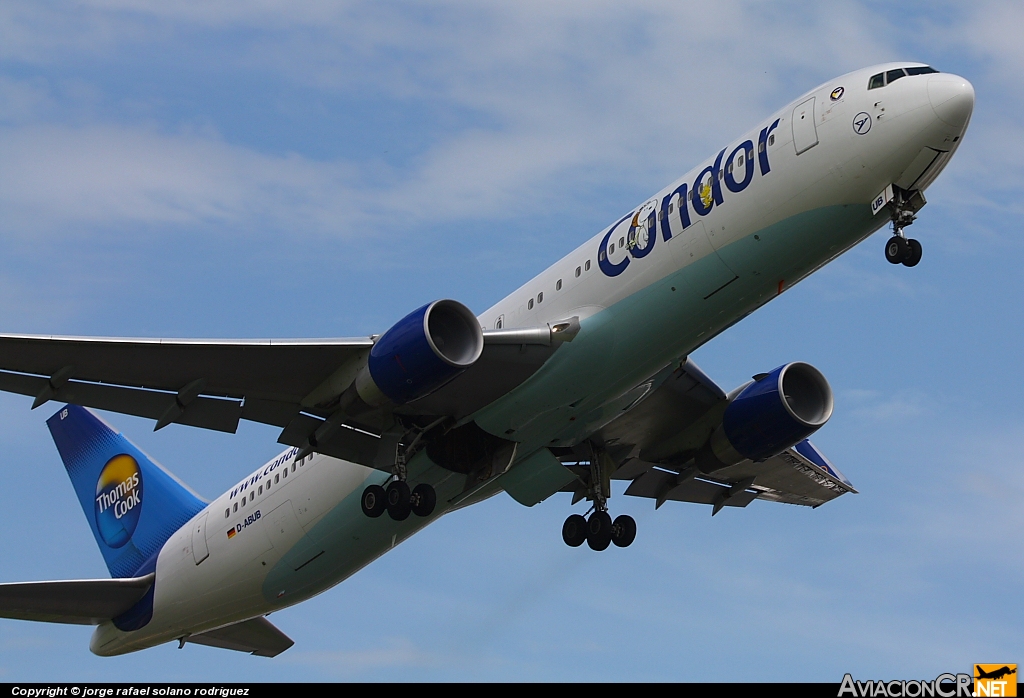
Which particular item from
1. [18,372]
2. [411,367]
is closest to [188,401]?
[18,372]

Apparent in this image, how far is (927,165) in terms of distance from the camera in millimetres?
19984

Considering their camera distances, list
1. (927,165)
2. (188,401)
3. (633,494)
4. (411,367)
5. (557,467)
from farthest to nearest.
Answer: (633,494)
(557,467)
(188,401)
(411,367)
(927,165)

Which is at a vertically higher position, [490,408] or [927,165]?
[927,165]

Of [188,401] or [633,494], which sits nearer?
[188,401]

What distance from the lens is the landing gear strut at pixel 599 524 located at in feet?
90.6

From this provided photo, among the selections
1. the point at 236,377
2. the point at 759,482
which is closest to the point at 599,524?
the point at 759,482

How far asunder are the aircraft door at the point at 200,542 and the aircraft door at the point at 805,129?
622 inches

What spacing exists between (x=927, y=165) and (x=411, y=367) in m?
9.03

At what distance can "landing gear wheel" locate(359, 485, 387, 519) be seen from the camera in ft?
79.8

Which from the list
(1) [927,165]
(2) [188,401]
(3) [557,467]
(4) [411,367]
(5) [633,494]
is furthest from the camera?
(5) [633,494]

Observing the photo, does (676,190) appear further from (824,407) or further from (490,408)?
(824,407)

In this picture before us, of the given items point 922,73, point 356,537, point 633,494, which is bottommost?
point 356,537

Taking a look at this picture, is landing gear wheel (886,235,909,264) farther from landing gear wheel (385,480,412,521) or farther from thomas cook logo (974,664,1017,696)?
landing gear wheel (385,480,412,521)

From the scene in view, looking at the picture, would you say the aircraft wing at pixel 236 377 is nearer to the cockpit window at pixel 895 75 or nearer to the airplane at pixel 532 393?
the airplane at pixel 532 393
